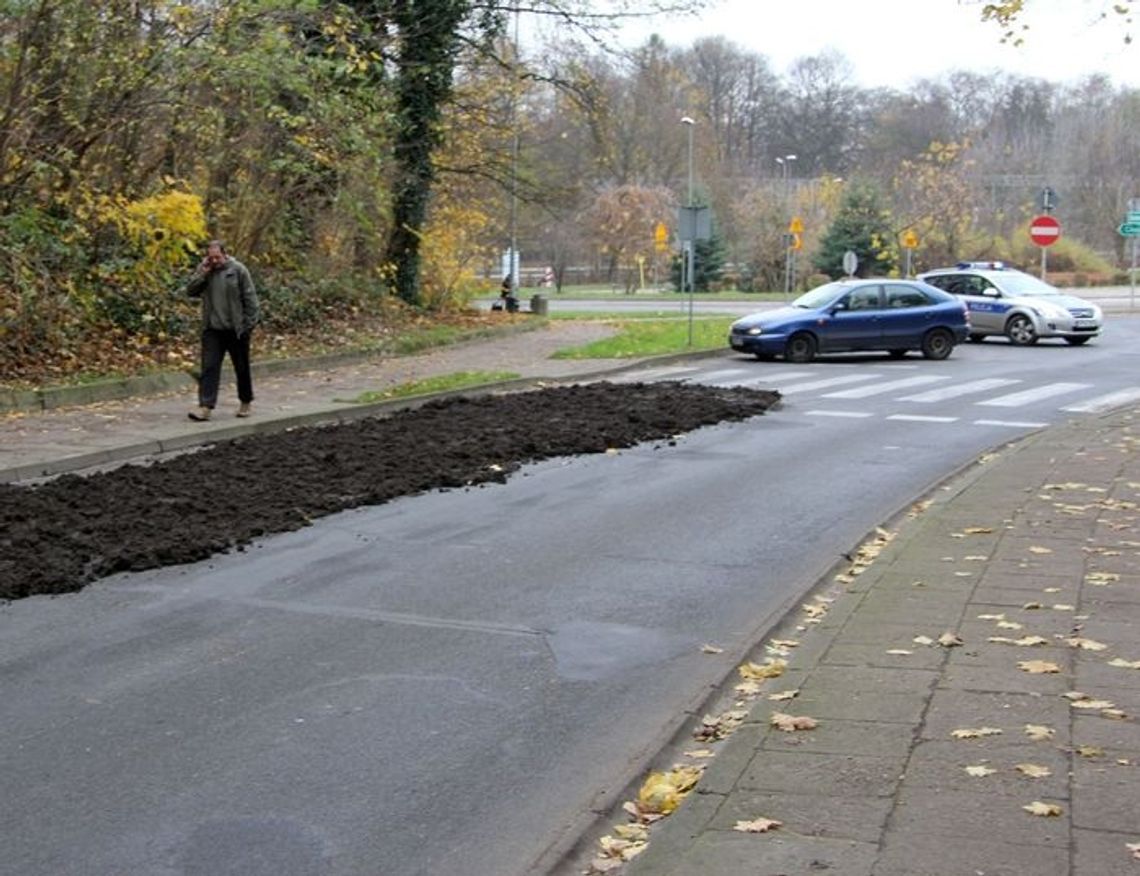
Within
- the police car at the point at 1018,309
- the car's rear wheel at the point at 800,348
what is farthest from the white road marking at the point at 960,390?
the police car at the point at 1018,309

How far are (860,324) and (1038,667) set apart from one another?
20.0 metres

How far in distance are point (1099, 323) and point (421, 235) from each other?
15407 mm

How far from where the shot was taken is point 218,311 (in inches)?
593

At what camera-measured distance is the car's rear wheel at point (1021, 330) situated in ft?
99.9

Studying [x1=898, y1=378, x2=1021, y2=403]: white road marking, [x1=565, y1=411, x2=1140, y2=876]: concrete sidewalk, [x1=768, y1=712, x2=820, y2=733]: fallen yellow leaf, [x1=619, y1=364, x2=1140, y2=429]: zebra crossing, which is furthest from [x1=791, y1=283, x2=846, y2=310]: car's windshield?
[x1=768, y1=712, x2=820, y2=733]: fallen yellow leaf

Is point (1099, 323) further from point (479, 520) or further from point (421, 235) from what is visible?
point (479, 520)

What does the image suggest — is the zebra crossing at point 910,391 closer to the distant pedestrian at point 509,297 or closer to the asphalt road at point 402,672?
the asphalt road at point 402,672

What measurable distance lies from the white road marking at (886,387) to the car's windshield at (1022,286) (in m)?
9.44

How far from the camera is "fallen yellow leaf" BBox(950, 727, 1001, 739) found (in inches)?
205

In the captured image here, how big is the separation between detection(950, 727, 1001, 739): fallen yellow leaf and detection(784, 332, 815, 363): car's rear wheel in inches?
804

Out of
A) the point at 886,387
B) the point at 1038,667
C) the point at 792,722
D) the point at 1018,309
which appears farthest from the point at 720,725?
the point at 1018,309

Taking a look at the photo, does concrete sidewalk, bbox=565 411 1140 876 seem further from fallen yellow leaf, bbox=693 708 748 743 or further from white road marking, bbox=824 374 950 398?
white road marking, bbox=824 374 950 398

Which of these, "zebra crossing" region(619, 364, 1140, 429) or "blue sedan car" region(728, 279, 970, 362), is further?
"blue sedan car" region(728, 279, 970, 362)

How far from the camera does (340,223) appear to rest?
2703cm
